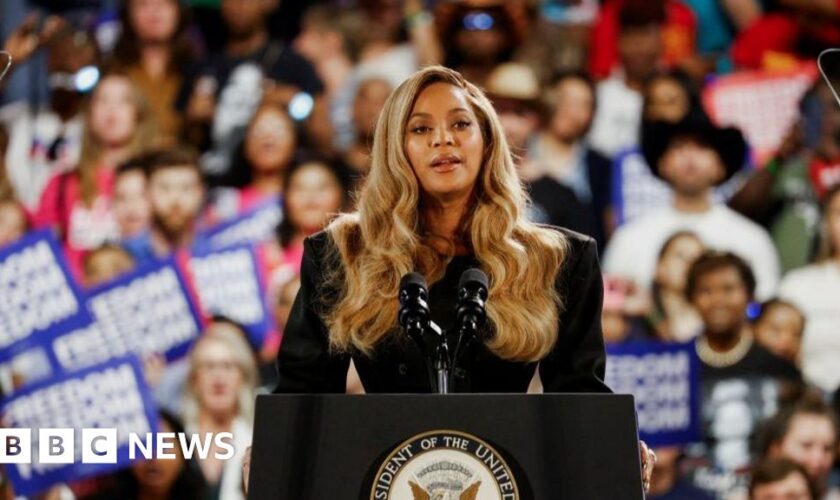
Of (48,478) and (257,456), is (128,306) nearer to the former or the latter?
(48,478)

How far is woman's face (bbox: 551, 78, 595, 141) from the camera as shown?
626 centimetres

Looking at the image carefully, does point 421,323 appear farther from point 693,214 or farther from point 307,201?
point 693,214

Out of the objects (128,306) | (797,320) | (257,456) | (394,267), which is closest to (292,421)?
(257,456)

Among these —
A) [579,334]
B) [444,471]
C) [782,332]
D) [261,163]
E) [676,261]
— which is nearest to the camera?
[444,471]

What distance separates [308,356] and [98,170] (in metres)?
3.87

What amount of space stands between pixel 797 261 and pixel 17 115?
3.43m

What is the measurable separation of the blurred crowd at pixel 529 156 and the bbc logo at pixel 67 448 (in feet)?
1.12

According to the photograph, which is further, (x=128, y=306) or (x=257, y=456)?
(x=128, y=306)

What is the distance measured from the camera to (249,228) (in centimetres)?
609

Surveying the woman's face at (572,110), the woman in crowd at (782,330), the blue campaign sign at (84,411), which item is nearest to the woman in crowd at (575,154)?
the woman's face at (572,110)

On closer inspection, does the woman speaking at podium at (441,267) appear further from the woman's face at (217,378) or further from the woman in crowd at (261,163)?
the woman in crowd at (261,163)

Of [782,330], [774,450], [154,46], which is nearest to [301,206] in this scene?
[154,46]

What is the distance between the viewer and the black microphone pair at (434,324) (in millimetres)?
2088

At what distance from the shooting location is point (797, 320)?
5.98 metres
